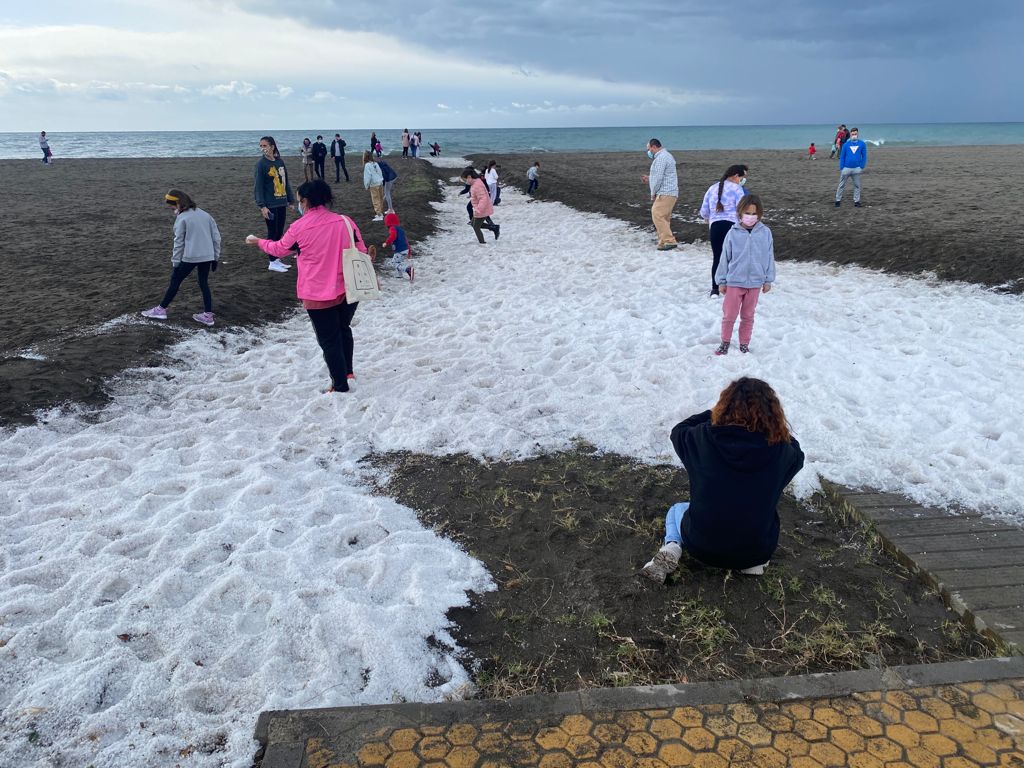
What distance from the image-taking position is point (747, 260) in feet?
22.6

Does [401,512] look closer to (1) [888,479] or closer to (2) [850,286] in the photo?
(1) [888,479]

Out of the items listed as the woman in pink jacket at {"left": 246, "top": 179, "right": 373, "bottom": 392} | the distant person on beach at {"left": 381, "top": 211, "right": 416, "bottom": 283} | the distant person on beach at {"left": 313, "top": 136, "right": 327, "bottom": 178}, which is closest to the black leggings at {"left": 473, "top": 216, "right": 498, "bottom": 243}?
the distant person on beach at {"left": 381, "top": 211, "right": 416, "bottom": 283}

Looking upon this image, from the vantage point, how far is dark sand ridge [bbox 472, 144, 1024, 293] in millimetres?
10138

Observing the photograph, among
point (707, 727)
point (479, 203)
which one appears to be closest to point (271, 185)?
point (479, 203)

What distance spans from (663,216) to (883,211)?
6326 millimetres

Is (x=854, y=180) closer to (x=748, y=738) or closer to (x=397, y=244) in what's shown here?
(x=397, y=244)

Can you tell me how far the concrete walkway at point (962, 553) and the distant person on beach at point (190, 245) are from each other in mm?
7393

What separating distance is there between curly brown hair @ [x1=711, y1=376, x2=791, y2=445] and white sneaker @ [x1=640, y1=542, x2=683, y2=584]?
3.08ft

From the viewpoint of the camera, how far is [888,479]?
499cm

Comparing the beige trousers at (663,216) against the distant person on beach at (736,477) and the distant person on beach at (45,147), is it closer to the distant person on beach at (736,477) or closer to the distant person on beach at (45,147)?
the distant person on beach at (736,477)

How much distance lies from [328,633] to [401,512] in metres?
1.35

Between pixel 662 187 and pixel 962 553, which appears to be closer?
pixel 962 553

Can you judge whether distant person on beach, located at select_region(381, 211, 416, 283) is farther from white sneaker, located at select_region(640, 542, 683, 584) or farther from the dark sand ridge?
white sneaker, located at select_region(640, 542, 683, 584)

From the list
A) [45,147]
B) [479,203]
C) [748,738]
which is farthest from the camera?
[45,147]
